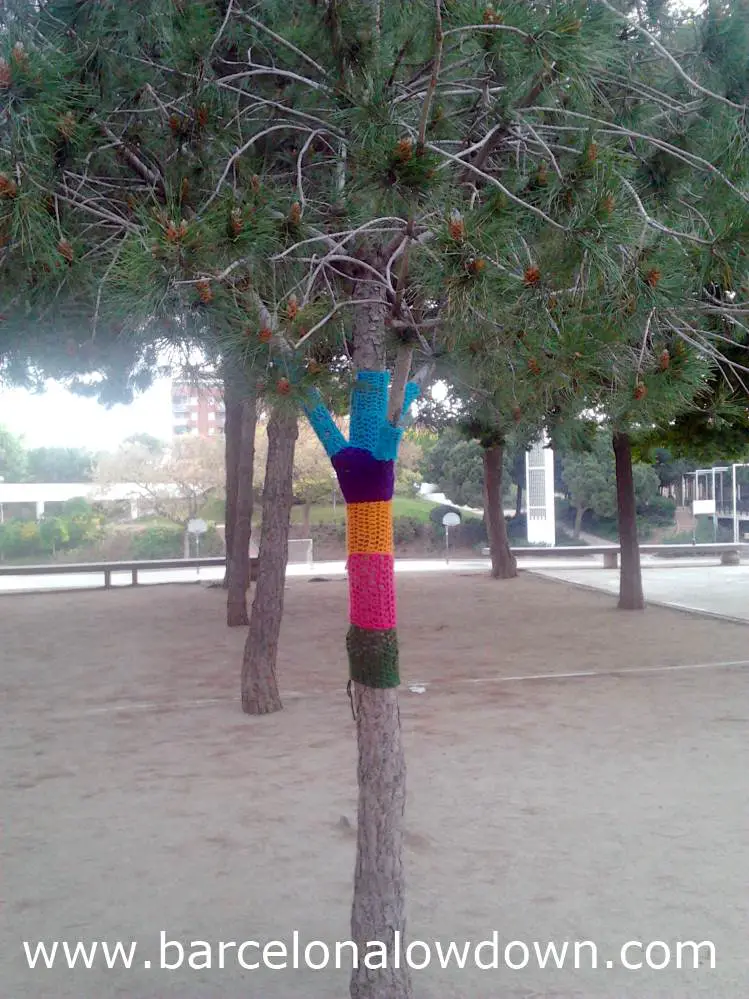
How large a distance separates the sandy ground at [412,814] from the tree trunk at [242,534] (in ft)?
5.75

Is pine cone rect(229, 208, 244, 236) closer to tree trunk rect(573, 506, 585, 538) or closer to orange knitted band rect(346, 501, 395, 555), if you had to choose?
orange knitted band rect(346, 501, 395, 555)

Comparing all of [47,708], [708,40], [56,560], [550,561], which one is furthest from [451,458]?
[708,40]

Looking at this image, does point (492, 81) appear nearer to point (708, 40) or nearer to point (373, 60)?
point (373, 60)

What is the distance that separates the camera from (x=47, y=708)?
7207 millimetres

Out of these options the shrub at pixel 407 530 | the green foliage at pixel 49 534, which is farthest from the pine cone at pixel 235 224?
the shrub at pixel 407 530

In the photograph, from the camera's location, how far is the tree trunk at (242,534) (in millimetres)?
10766

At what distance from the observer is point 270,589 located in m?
6.93

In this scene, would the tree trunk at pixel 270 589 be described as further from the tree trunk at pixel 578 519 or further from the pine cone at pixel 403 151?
the tree trunk at pixel 578 519

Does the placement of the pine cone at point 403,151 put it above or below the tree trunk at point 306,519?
above

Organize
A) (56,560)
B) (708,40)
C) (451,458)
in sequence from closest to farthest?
1. (708,40)
2. (56,560)
3. (451,458)

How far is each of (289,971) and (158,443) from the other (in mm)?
27560

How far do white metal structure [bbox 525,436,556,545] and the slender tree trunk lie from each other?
26.1 m

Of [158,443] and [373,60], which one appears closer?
[373,60]


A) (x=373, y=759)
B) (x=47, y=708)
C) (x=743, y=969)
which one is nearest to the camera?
(x=373, y=759)
